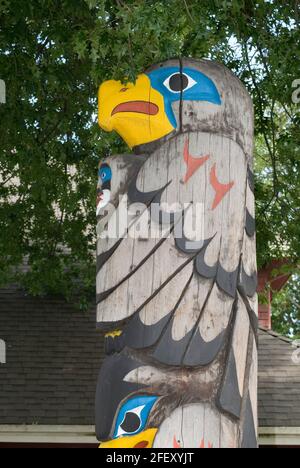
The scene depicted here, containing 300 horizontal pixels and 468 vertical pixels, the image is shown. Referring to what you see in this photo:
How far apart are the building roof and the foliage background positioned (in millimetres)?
321

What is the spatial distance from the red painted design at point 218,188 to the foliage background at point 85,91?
0.85 m

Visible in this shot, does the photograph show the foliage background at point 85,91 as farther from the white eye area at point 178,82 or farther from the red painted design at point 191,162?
the red painted design at point 191,162

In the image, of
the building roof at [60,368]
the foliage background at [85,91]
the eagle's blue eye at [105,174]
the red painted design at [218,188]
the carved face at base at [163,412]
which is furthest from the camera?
the building roof at [60,368]

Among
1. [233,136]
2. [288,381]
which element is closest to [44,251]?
[288,381]

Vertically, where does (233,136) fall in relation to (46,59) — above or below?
below

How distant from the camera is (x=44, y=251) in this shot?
387 inches

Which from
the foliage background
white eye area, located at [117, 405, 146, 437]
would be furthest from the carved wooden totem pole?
the foliage background

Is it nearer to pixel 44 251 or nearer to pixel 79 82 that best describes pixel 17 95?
pixel 79 82

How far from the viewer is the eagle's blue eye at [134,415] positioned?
424 cm

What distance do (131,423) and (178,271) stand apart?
0.77 meters

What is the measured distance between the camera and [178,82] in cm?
476

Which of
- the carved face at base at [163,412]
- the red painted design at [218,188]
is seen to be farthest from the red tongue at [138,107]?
the carved face at base at [163,412]

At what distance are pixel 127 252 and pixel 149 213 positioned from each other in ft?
0.74

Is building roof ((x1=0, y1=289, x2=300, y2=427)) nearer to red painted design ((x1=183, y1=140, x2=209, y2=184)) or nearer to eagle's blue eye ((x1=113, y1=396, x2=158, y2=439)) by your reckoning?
eagle's blue eye ((x1=113, y1=396, x2=158, y2=439))
